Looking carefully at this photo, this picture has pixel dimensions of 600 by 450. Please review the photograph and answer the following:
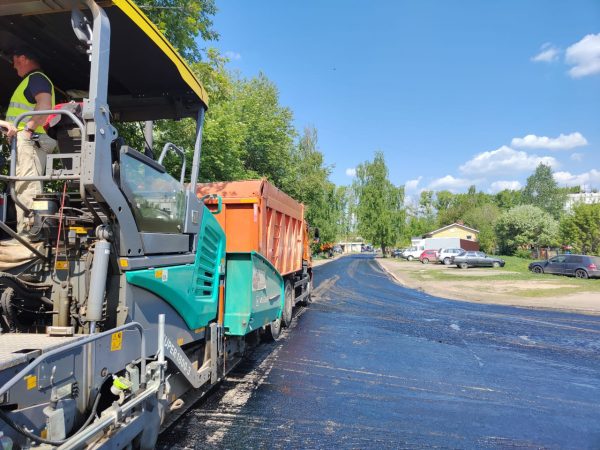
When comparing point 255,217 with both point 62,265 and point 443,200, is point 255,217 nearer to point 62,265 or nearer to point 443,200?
point 62,265

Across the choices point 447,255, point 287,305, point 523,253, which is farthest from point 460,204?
point 287,305

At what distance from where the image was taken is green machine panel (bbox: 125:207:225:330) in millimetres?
3250

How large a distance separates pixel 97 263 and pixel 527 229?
181 feet

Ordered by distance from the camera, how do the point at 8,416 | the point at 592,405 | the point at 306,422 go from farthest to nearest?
the point at 592,405 → the point at 306,422 → the point at 8,416

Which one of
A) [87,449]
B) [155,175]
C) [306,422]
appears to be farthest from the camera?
[306,422]

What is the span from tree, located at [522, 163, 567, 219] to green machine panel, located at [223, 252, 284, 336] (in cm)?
9428

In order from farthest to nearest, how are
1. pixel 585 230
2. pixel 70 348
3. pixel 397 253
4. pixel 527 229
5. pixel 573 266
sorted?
pixel 397 253 < pixel 527 229 < pixel 585 230 < pixel 573 266 < pixel 70 348

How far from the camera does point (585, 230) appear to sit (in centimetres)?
4075

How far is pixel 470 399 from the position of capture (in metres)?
5.14

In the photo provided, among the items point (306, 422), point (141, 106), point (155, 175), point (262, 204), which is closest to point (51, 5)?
point (155, 175)

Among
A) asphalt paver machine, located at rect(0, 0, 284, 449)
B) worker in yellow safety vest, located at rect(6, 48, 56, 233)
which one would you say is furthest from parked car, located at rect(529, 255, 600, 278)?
worker in yellow safety vest, located at rect(6, 48, 56, 233)

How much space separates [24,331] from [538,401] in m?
5.59

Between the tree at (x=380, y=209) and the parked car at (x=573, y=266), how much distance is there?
102 ft

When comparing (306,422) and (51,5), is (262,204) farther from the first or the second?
(51,5)
